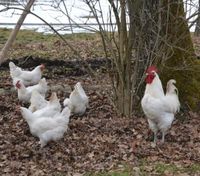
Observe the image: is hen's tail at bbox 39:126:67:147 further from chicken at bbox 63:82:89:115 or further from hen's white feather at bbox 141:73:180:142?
chicken at bbox 63:82:89:115

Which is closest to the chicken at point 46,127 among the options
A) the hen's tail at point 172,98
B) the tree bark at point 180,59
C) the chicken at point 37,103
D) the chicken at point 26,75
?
the chicken at point 37,103

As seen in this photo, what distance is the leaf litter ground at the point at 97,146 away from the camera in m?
6.74

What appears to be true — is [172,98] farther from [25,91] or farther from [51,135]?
[25,91]

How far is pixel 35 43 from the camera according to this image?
18.6 meters

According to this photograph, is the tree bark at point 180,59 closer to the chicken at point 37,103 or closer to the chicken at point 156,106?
the chicken at point 156,106

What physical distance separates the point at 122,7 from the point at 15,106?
3022 mm

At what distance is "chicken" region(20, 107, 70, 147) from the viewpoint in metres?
7.41

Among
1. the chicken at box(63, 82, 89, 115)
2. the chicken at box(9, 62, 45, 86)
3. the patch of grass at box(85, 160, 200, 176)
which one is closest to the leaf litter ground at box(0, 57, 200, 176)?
the patch of grass at box(85, 160, 200, 176)

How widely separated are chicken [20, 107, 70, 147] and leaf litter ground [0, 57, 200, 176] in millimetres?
154

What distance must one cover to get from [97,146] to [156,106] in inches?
42.0

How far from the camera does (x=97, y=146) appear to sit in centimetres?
746

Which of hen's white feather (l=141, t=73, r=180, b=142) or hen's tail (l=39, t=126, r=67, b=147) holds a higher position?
hen's white feather (l=141, t=73, r=180, b=142)

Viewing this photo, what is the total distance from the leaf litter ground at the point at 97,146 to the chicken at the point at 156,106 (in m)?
0.29

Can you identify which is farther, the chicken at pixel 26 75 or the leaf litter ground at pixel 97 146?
the chicken at pixel 26 75
